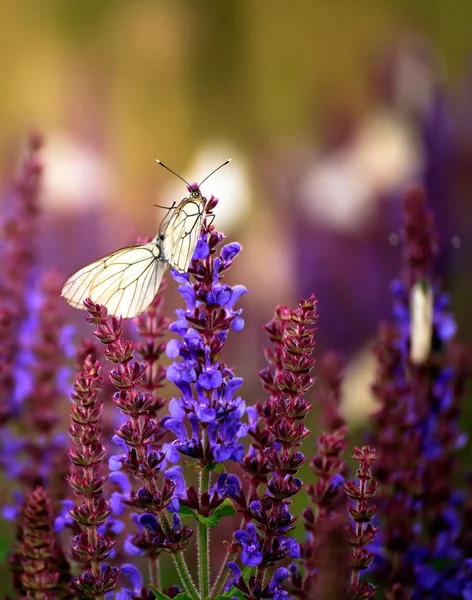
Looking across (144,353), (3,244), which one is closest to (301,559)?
(144,353)

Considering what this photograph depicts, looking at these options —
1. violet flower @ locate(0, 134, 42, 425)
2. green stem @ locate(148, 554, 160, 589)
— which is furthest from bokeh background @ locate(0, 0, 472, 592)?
green stem @ locate(148, 554, 160, 589)

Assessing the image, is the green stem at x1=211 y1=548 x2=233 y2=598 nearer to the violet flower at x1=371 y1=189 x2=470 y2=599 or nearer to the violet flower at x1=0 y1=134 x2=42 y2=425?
the violet flower at x1=371 y1=189 x2=470 y2=599

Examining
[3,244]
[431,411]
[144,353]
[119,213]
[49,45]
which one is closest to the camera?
[144,353]

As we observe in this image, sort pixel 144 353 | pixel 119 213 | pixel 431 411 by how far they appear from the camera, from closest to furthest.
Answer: pixel 144 353
pixel 431 411
pixel 119 213

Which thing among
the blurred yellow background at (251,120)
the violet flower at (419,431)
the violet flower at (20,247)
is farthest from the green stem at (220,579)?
the blurred yellow background at (251,120)

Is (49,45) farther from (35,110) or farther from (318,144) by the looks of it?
(318,144)

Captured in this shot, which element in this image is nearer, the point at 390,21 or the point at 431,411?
the point at 431,411

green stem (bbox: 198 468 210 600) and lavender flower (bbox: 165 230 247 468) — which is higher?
lavender flower (bbox: 165 230 247 468)
